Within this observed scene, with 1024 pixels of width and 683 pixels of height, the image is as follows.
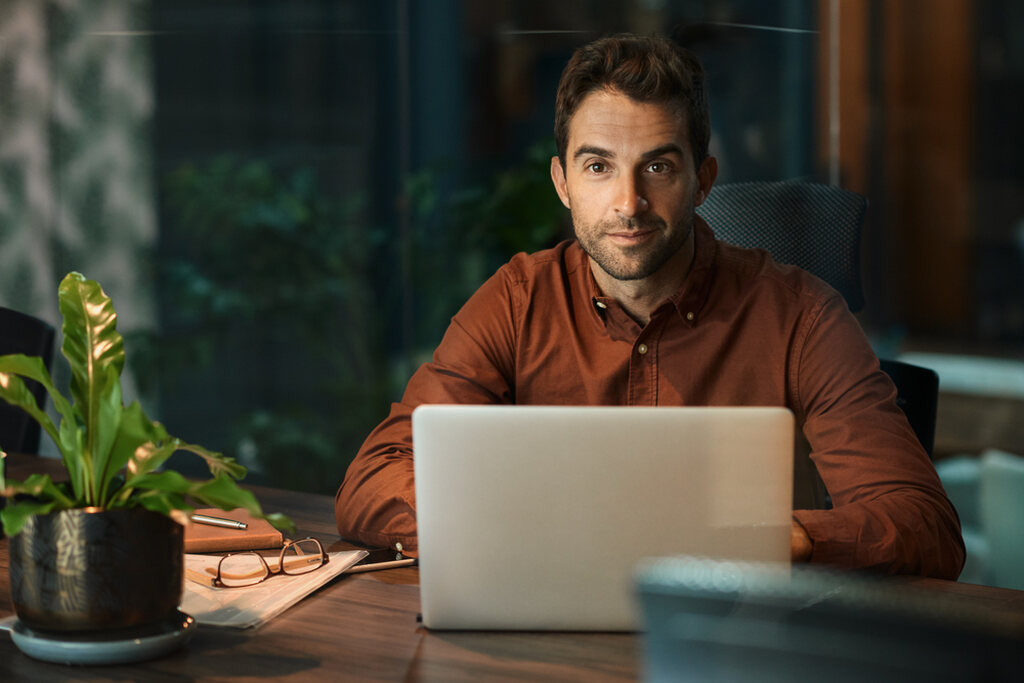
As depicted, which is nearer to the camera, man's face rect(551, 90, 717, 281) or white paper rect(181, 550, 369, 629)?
white paper rect(181, 550, 369, 629)

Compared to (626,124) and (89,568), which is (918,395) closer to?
(626,124)

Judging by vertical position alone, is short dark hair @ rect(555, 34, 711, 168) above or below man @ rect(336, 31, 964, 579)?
above

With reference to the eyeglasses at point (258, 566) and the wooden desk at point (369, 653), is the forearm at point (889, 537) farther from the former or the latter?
Answer: the eyeglasses at point (258, 566)

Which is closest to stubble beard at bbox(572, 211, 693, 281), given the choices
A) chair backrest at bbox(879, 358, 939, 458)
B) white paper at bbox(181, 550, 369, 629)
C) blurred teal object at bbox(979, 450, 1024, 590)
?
chair backrest at bbox(879, 358, 939, 458)

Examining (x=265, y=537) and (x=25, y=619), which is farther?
(x=265, y=537)

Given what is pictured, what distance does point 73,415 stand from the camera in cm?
110

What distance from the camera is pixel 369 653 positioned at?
3.55 ft

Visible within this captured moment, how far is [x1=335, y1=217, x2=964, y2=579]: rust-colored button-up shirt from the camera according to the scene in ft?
5.16

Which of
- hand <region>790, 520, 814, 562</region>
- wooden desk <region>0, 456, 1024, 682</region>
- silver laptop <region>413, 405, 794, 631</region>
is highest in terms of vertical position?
silver laptop <region>413, 405, 794, 631</region>

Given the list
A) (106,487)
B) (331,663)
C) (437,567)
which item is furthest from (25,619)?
(437,567)

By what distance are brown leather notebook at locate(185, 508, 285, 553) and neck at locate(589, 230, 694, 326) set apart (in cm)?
67

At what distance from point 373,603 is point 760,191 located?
1.06m

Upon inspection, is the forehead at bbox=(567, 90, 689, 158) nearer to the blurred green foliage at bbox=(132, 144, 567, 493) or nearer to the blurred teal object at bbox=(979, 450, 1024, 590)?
the blurred teal object at bbox=(979, 450, 1024, 590)

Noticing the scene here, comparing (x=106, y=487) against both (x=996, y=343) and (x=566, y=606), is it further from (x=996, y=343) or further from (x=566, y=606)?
(x=996, y=343)
